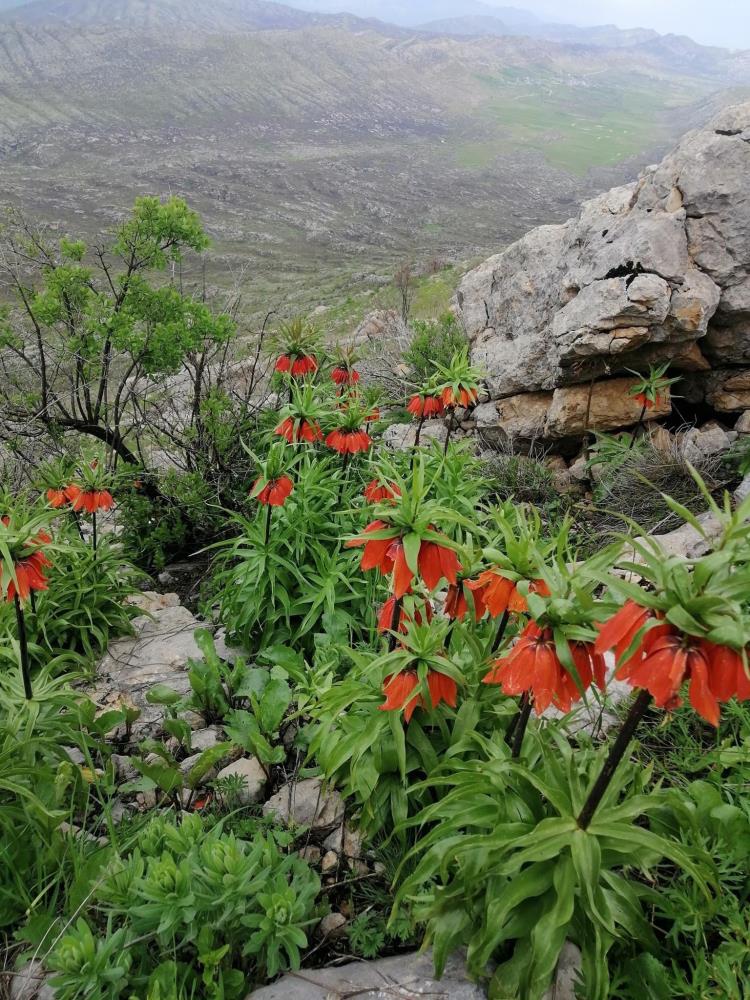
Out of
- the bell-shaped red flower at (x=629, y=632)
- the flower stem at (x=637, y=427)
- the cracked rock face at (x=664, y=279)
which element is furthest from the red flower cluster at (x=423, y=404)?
the bell-shaped red flower at (x=629, y=632)

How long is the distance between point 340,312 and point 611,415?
18022 millimetres

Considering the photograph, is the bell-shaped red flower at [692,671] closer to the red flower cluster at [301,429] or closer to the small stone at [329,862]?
the small stone at [329,862]

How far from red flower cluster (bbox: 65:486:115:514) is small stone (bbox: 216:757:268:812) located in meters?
1.81

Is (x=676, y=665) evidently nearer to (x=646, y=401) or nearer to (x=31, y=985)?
(x=31, y=985)

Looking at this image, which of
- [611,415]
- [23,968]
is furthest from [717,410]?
[23,968]

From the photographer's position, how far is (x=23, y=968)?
7.27 ft

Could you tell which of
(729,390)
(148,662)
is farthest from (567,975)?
(729,390)

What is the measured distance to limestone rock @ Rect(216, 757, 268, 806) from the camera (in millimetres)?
3035

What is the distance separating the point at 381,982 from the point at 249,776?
125 cm

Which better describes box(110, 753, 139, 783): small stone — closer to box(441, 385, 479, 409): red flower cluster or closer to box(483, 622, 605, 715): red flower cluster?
box(483, 622, 605, 715): red flower cluster

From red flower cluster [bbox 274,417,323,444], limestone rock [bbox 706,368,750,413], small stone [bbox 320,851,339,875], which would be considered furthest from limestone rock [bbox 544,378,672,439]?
small stone [bbox 320,851,339,875]

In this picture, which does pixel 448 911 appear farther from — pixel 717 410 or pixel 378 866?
pixel 717 410

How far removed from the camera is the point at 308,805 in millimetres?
2943

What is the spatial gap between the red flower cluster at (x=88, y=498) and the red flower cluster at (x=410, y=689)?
8.42ft
